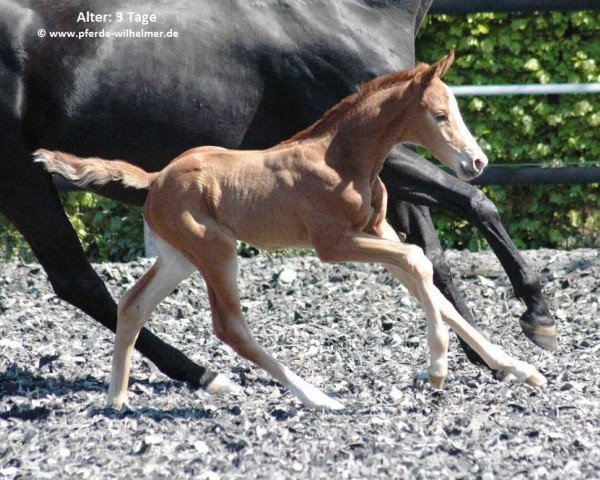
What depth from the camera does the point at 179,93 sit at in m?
5.36

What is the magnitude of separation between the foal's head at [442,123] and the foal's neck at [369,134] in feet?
0.23

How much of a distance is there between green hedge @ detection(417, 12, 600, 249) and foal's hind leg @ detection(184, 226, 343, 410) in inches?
150

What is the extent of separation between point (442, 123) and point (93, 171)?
126 cm

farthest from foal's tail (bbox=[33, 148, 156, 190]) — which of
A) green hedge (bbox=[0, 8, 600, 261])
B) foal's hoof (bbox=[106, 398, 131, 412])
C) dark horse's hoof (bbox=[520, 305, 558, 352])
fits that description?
green hedge (bbox=[0, 8, 600, 261])

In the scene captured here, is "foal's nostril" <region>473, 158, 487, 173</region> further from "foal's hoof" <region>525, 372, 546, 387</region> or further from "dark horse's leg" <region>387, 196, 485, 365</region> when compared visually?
"dark horse's leg" <region>387, 196, 485, 365</region>

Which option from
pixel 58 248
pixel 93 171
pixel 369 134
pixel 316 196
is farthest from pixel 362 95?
pixel 58 248

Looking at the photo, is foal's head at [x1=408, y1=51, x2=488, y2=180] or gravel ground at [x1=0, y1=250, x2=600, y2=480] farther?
foal's head at [x1=408, y1=51, x2=488, y2=180]

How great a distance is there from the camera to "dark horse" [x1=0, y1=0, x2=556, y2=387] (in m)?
5.34

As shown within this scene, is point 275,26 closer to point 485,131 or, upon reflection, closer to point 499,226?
point 499,226

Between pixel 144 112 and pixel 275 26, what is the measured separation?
64 cm

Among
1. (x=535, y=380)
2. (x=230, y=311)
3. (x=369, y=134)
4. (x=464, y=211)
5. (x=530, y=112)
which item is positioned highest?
(x=369, y=134)

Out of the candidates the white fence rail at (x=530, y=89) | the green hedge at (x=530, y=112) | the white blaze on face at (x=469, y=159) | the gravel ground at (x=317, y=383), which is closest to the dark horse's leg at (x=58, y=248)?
the gravel ground at (x=317, y=383)

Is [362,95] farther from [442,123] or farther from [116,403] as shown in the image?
[116,403]

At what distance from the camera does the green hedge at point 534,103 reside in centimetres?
810
